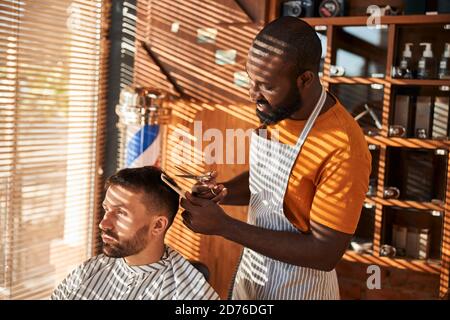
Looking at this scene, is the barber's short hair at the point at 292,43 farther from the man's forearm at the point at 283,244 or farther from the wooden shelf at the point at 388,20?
the wooden shelf at the point at 388,20

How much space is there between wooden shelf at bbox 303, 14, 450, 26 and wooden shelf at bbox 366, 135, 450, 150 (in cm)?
56

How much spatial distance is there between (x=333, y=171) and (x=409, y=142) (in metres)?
1.69

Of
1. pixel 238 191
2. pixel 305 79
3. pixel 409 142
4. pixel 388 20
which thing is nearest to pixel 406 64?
pixel 388 20

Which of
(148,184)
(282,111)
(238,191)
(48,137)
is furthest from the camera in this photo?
(48,137)

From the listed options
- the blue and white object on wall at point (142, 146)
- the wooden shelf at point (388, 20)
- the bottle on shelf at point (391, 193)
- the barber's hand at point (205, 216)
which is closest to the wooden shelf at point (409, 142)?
the bottle on shelf at point (391, 193)

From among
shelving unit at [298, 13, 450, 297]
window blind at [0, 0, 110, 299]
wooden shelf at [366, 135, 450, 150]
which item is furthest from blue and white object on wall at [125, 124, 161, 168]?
wooden shelf at [366, 135, 450, 150]

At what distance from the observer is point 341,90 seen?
11.3 feet

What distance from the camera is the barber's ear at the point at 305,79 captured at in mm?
1678

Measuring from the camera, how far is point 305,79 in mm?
1683

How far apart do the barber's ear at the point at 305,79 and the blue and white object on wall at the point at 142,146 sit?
1488mm

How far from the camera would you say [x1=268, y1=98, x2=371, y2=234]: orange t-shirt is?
63.9 inches

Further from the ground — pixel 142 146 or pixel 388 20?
pixel 388 20

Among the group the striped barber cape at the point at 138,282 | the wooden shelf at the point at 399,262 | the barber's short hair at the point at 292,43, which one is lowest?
the wooden shelf at the point at 399,262

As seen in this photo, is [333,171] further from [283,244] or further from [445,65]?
[445,65]
